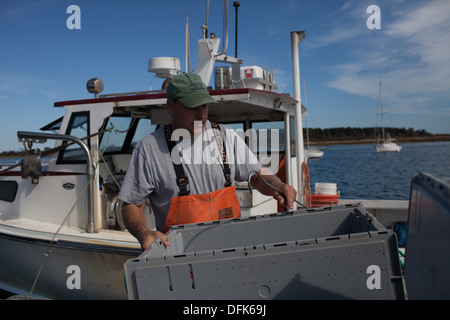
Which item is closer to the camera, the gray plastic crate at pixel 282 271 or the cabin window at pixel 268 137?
the gray plastic crate at pixel 282 271

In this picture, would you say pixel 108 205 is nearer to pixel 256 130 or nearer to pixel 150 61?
pixel 150 61

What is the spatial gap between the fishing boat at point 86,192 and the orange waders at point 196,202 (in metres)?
2.08

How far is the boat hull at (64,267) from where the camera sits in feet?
14.2

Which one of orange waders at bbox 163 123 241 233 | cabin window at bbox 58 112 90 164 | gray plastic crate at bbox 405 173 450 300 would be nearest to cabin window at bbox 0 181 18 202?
cabin window at bbox 58 112 90 164

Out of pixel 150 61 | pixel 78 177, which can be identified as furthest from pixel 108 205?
pixel 150 61

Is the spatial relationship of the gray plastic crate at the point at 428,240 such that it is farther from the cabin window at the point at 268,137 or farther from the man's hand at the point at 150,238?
the cabin window at the point at 268,137

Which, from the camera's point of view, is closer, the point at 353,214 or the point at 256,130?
the point at 353,214

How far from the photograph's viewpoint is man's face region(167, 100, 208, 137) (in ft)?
7.30

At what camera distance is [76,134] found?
499cm

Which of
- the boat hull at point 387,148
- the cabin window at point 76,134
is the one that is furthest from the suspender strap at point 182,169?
the boat hull at point 387,148

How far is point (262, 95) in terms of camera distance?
5.00 m

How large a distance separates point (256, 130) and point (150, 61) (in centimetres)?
216
